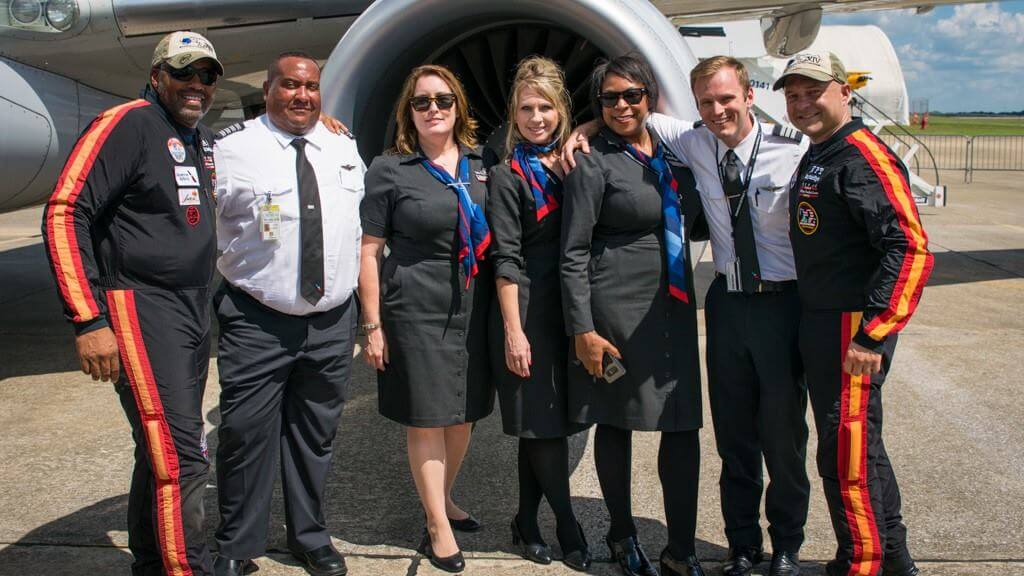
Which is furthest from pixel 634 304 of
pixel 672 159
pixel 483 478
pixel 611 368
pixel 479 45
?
pixel 479 45

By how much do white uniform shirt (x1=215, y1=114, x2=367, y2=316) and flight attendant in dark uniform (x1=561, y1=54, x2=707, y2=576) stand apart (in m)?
0.68

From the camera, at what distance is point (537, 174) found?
266 centimetres

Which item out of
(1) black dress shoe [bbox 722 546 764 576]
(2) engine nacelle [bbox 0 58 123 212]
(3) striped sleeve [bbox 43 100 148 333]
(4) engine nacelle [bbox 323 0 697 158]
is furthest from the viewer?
(2) engine nacelle [bbox 0 58 123 212]

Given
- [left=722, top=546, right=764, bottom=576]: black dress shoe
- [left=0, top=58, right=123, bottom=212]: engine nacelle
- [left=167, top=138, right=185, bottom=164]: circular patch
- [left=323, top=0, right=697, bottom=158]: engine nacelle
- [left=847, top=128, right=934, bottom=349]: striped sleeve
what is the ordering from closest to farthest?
[left=847, top=128, right=934, bottom=349]: striped sleeve → [left=167, top=138, right=185, bottom=164]: circular patch → [left=722, top=546, right=764, bottom=576]: black dress shoe → [left=323, top=0, right=697, bottom=158]: engine nacelle → [left=0, top=58, right=123, bottom=212]: engine nacelle

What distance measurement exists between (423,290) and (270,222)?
1.59 feet

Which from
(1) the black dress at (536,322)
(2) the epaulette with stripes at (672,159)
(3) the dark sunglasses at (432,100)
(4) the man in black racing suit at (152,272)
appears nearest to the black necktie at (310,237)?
(4) the man in black racing suit at (152,272)

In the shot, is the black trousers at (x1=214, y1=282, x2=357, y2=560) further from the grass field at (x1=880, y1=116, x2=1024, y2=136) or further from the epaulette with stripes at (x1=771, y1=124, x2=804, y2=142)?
the grass field at (x1=880, y1=116, x2=1024, y2=136)

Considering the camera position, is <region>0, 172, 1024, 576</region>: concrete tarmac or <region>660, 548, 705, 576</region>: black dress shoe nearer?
<region>660, 548, 705, 576</region>: black dress shoe

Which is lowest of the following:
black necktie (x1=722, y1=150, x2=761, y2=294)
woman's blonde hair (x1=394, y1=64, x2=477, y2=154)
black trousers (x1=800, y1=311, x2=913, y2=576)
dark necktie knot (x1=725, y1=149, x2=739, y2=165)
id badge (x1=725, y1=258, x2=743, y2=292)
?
black trousers (x1=800, y1=311, x2=913, y2=576)

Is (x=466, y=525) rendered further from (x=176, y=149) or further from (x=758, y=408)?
(x=176, y=149)

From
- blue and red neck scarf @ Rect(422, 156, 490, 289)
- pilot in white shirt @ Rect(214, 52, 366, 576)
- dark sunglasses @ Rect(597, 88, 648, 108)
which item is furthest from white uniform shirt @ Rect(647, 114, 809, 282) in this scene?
pilot in white shirt @ Rect(214, 52, 366, 576)

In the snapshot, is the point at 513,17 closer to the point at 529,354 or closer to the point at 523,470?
the point at 529,354

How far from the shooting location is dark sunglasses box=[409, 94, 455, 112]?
271 centimetres

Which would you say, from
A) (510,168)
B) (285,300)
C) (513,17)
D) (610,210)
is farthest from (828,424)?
(513,17)
